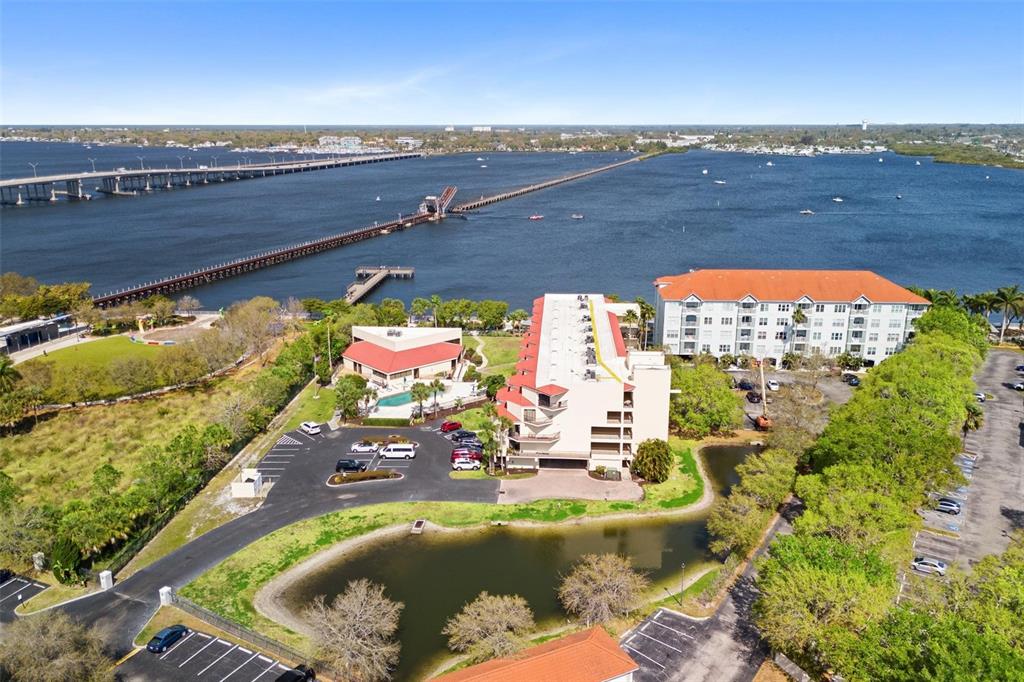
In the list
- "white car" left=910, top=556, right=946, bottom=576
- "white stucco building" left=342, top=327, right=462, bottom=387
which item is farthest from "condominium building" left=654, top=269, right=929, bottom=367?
"white car" left=910, top=556, right=946, bottom=576

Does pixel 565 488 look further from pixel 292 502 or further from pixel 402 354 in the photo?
pixel 402 354

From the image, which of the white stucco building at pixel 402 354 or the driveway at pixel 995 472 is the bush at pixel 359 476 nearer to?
the white stucco building at pixel 402 354

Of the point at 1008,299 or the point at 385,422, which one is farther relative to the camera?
the point at 1008,299

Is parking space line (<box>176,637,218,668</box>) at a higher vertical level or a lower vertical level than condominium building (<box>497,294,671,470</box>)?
lower

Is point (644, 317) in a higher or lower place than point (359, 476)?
higher

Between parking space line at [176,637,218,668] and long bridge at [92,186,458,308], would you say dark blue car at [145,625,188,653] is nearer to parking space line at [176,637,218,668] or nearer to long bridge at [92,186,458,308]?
parking space line at [176,637,218,668]

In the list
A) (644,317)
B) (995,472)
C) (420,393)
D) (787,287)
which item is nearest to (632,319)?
(644,317)

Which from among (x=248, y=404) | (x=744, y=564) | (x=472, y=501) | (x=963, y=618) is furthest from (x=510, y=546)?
(x=248, y=404)
